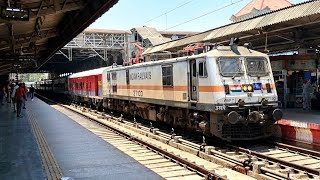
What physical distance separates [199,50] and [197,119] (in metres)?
2.33

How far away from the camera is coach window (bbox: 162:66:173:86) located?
14506mm

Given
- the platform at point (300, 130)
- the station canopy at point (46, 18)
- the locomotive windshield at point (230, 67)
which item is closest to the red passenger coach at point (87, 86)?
the station canopy at point (46, 18)

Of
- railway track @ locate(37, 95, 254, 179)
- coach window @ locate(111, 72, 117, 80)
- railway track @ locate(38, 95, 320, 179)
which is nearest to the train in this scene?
railway track @ locate(38, 95, 320, 179)

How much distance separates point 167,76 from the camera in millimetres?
14812

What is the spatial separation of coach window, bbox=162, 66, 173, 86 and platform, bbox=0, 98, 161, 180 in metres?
3.50

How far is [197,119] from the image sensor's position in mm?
13023

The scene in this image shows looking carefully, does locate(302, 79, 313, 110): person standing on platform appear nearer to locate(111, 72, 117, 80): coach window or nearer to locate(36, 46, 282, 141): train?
locate(36, 46, 282, 141): train

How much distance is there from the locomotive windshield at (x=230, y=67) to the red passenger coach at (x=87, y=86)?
49.2ft

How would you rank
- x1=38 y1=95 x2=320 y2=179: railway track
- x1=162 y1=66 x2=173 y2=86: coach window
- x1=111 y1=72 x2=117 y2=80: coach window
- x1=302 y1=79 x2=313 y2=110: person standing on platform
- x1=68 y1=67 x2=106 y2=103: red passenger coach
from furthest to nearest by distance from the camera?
1. x1=68 y1=67 x2=106 y2=103: red passenger coach
2. x1=111 y1=72 x2=117 y2=80: coach window
3. x1=302 y1=79 x2=313 y2=110: person standing on platform
4. x1=162 y1=66 x2=173 y2=86: coach window
5. x1=38 y1=95 x2=320 y2=179: railway track

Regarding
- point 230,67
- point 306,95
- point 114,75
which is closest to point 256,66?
point 230,67

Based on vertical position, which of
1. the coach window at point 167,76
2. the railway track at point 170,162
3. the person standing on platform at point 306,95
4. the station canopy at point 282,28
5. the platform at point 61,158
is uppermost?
the station canopy at point 282,28

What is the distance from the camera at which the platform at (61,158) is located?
8000 mm

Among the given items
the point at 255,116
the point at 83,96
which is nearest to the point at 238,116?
the point at 255,116

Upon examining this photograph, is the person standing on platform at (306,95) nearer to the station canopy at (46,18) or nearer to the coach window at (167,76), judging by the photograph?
the coach window at (167,76)
